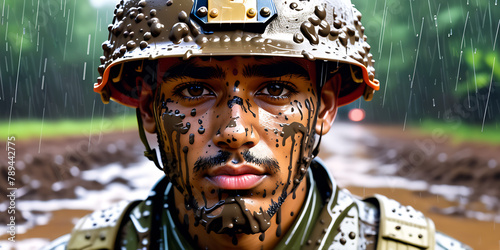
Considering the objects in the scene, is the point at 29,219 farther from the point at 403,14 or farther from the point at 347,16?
the point at 403,14

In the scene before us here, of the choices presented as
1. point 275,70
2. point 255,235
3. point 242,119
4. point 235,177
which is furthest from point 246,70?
point 255,235

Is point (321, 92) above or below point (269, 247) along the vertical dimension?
above

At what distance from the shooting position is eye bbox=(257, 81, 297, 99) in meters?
2.81

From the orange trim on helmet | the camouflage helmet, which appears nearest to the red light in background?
the orange trim on helmet

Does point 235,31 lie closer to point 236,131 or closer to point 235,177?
A: point 236,131

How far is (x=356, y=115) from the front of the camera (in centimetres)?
3959

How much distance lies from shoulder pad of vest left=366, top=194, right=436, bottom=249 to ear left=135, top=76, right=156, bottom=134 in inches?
57.0

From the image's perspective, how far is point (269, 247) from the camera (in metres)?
3.11

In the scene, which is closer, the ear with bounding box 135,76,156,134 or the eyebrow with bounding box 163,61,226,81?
the eyebrow with bounding box 163,61,226,81

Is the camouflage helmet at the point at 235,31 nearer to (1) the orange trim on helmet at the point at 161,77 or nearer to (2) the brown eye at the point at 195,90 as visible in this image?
(1) the orange trim on helmet at the point at 161,77

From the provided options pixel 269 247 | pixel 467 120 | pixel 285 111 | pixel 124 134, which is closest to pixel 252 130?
pixel 285 111

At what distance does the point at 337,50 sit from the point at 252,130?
0.64 meters

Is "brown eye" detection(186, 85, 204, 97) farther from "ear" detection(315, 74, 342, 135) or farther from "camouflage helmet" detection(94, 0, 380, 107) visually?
"ear" detection(315, 74, 342, 135)

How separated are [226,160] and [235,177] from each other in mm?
95
